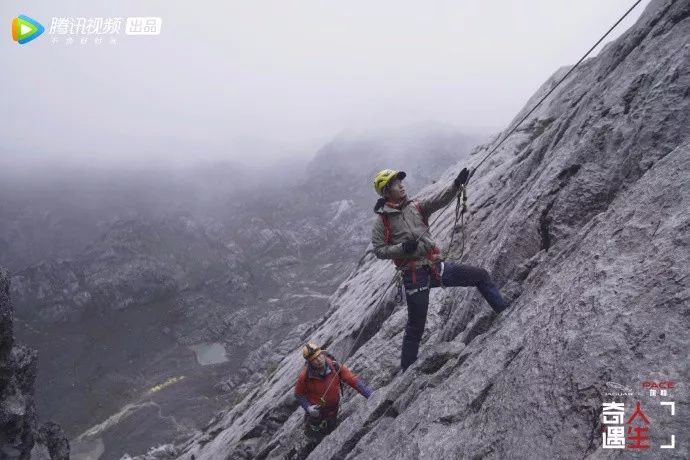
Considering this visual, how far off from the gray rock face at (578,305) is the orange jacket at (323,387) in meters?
0.62

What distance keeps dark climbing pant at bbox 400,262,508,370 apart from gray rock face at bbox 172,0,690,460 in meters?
0.49

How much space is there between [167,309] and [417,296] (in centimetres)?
16710

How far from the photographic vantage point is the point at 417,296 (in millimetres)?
8750

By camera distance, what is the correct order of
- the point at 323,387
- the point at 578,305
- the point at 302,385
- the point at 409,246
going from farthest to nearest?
1. the point at 302,385
2. the point at 323,387
3. the point at 409,246
4. the point at 578,305

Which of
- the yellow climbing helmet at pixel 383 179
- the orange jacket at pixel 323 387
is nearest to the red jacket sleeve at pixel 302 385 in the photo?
the orange jacket at pixel 323 387

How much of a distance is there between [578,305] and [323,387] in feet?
24.4

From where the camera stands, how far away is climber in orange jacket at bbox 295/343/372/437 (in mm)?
11039

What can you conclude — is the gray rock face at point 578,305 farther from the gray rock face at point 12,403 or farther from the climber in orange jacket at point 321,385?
the gray rock face at point 12,403

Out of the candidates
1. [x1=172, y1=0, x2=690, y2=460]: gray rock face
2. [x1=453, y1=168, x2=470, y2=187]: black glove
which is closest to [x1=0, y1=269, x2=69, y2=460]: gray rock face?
[x1=172, y1=0, x2=690, y2=460]: gray rock face

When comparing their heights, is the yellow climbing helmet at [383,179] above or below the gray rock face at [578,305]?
above

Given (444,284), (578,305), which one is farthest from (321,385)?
(578,305)

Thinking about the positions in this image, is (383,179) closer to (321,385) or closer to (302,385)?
(321,385)

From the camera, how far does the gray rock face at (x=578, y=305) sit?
507 centimetres

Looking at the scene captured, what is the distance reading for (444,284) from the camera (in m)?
8.77
